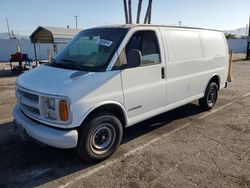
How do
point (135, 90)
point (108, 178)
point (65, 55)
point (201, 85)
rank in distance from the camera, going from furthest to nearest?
point (201, 85) → point (65, 55) → point (135, 90) → point (108, 178)

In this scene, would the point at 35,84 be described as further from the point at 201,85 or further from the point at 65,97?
the point at 201,85

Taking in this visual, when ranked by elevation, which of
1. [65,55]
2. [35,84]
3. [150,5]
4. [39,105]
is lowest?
[39,105]

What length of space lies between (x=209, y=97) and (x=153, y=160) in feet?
10.6

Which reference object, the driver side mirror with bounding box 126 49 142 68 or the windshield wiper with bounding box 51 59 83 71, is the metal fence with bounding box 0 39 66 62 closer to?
the windshield wiper with bounding box 51 59 83 71

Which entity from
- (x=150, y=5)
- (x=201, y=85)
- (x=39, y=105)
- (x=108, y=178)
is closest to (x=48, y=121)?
(x=39, y=105)

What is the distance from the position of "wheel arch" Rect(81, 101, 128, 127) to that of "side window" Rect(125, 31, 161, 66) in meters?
0.90

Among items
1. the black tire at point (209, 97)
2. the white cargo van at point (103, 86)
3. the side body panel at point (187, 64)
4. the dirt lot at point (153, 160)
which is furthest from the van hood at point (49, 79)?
the black tire at point (209, 97)

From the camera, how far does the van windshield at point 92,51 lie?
3684 mm

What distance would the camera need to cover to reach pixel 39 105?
334 cm

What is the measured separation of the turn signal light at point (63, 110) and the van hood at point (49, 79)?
0.16 m

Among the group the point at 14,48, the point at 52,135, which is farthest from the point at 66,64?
the point at 14,48

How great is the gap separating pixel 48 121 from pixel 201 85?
12.4 feet

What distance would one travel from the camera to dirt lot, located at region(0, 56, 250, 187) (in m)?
3.25

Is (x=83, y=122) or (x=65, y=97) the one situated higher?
(x=65, y=97)
